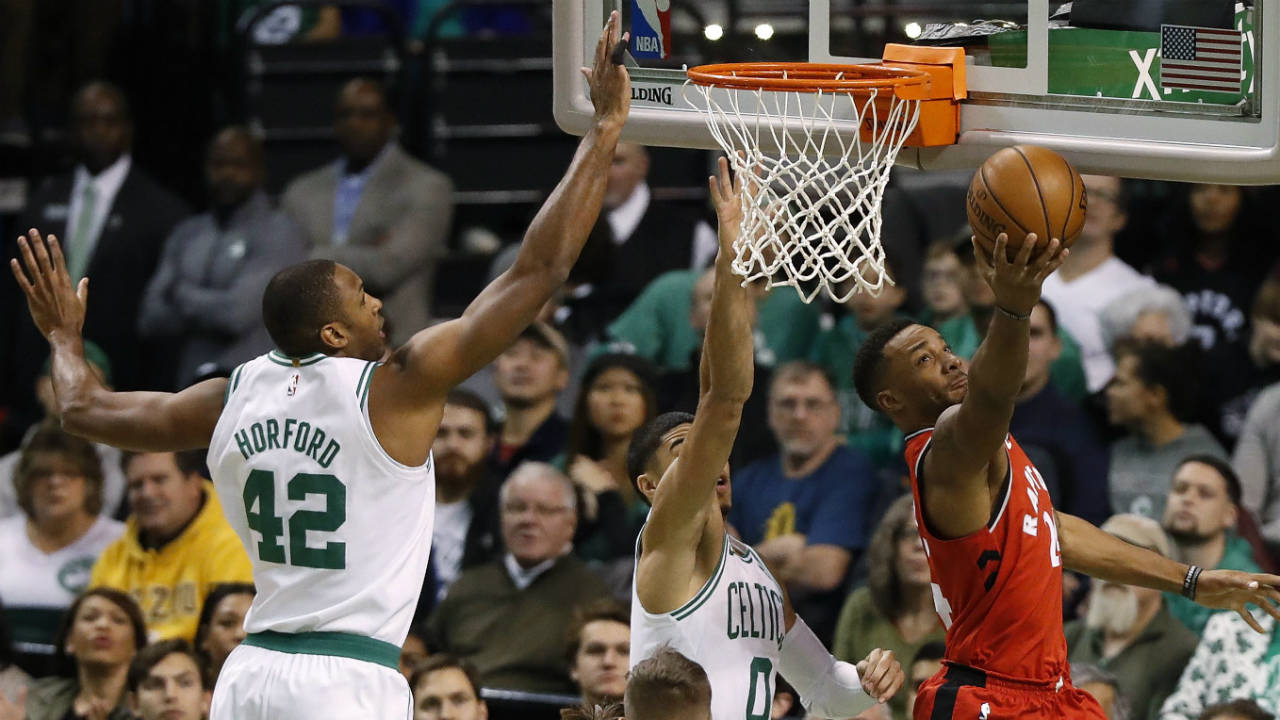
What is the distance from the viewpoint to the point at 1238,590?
18.4 feet

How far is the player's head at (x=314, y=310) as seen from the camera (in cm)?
527

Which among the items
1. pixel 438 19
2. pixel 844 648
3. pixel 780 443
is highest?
pixel 438 19

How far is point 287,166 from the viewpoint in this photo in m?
11.3

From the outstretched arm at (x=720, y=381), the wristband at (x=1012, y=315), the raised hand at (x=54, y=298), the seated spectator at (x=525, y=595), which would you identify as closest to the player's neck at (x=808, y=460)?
the seated spectator at (x=525, y=595)

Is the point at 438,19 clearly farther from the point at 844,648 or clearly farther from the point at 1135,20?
the point at 1135,20

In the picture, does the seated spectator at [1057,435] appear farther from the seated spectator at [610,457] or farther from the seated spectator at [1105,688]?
the seated spectator at [610,457]

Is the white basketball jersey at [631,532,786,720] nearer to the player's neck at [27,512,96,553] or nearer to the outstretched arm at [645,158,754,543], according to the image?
the outstretched arm at [645,158,754,543]

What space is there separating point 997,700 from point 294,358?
2.05 meters

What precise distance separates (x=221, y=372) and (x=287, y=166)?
A: 295cm

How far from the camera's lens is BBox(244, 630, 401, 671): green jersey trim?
5.19m

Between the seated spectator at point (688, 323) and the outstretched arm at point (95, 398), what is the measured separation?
3236 mm

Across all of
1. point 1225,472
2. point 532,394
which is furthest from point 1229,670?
point 532,394

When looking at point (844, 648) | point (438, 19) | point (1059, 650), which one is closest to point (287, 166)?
point (438, 19)

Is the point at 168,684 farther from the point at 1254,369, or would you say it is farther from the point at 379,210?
the point at 1254,369
